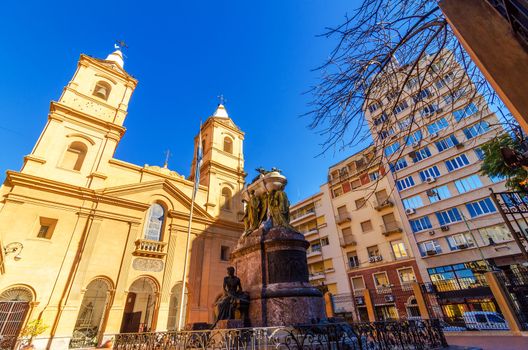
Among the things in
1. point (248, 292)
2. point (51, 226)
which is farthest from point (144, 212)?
point (248, 292)

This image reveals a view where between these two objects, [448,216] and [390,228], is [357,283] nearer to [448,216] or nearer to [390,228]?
[390,228]

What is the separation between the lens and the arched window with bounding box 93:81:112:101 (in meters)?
22.0

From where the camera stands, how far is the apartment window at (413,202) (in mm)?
23375

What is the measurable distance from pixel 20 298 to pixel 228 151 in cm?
1934

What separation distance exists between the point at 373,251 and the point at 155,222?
20.3 meters

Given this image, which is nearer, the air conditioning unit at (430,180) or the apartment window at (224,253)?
the apartment window at (224,253)

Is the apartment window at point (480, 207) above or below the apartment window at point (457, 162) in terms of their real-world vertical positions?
below

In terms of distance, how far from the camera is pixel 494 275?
8.83 meters

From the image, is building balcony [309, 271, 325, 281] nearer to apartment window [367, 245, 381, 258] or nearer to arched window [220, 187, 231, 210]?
apartment window [367, 245, 381, 258]

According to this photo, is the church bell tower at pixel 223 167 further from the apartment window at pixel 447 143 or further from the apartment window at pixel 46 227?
the apartment window at pixel 447 143

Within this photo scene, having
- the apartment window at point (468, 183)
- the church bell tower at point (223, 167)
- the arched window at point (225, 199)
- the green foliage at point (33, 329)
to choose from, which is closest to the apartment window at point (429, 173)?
the apartment window at point (468, 183)

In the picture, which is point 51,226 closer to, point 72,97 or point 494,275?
point 72,97

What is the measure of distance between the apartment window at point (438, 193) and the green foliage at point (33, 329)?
28.2 meters

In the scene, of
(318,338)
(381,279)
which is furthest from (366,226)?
(318,338)
